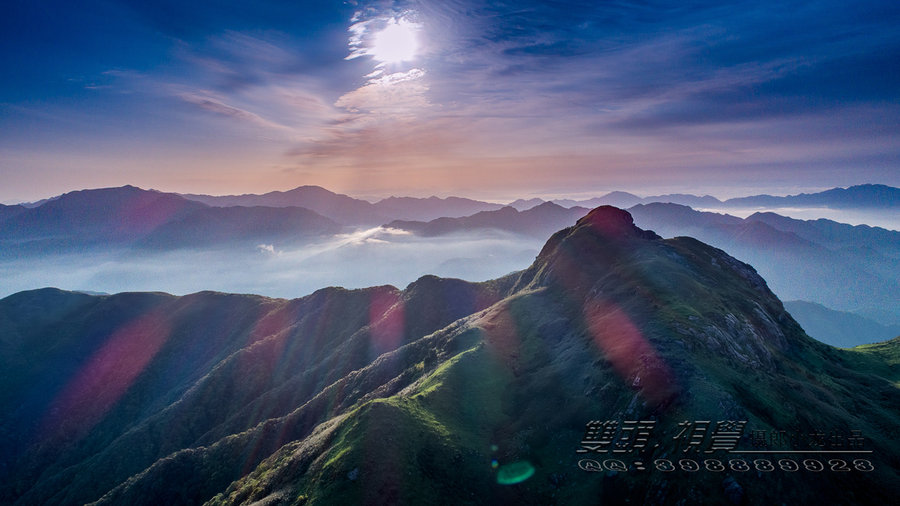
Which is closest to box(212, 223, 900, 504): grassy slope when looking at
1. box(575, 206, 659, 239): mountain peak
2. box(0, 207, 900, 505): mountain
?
box(0, 207, 900, 505): mountain

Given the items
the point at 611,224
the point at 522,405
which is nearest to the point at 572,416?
the point at 522,405

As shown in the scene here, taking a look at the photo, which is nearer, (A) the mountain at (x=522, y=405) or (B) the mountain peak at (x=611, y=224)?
(A) the mountain at (x=522, y=405)

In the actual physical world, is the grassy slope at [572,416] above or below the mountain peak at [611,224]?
below

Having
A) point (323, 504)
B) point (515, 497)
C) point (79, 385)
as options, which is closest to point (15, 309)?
point (79, 385)

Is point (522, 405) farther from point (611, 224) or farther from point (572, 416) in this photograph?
point (611, 224)

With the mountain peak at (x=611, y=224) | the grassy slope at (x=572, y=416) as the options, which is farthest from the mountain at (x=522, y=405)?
the mountain peak at (x=611, y=224)

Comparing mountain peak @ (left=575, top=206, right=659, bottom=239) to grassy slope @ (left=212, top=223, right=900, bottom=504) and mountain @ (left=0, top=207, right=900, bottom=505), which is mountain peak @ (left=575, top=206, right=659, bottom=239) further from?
grassy slope @ (left=212, top=223, right=900, bottom=504)

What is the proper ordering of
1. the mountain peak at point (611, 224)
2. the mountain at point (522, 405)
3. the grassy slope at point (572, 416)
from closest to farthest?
the grassy slope at point (572, 416) < the mountain at point (522, 405) < the mountain peak at point (611, 224)

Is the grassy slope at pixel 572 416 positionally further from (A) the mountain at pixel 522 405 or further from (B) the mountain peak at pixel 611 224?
(B) the mountain peak at pixel 611 224

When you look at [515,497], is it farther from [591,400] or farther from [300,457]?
[300,457]
